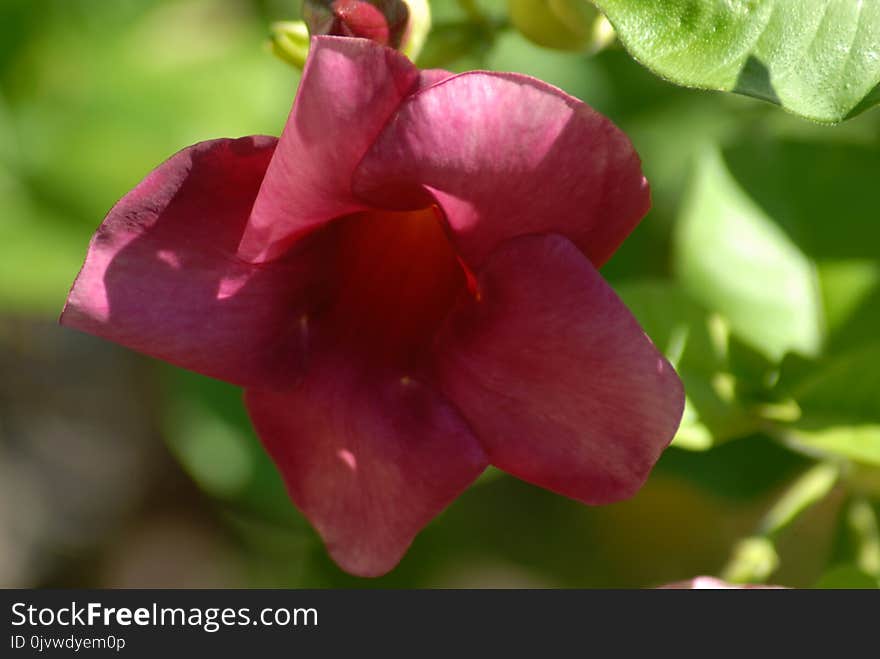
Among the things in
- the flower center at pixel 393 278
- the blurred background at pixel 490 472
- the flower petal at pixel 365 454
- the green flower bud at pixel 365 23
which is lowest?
the blurred background at pixel 490 472

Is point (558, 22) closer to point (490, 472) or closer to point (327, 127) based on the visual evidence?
point (327, 127)

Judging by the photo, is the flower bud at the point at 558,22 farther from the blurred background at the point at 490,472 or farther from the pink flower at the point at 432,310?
the pink flower at the point at 432,310

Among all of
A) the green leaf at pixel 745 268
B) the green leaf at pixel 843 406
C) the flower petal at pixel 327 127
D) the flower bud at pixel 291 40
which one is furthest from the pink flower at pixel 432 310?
the green leaf at pixel 745 268

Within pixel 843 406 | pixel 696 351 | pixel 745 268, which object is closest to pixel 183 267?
pixel 696 351

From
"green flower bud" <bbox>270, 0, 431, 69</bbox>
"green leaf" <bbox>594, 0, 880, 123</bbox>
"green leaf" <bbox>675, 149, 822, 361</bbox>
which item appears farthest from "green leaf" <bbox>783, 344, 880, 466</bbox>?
"green flower bud" <bbox>270, 0, 431, 69</bbox>

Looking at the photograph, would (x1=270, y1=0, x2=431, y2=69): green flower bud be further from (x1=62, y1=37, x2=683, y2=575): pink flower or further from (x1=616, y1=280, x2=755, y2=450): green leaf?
(x1=616, y1=280, x2=755, y2=450): green leaf
